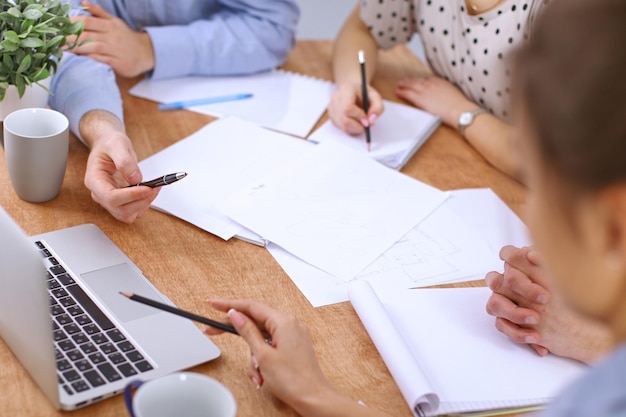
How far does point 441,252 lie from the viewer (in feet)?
3.99

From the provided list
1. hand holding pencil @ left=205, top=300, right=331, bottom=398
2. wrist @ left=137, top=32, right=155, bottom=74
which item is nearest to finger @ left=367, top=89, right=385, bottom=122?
wrist @ left=137, top=32, right=155, bottom=74

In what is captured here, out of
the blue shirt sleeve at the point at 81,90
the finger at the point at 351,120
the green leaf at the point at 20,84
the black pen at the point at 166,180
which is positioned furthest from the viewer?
the finger at the point at 351,120

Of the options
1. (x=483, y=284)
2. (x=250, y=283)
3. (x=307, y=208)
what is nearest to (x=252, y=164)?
(x=307, y=208)

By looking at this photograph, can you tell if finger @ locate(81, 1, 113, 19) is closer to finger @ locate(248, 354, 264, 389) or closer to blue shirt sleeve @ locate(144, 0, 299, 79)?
blue shirt sleeve @ locate(144, 0, 299, 79)

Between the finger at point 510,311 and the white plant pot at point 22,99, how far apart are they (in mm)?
766

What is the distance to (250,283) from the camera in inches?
43.5

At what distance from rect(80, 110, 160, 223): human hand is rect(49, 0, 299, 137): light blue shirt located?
28 cm

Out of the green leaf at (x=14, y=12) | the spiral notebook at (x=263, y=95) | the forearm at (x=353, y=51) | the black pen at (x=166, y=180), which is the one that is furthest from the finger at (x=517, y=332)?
the green leaf at (x=14, y=12)

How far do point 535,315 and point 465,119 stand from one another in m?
0.61

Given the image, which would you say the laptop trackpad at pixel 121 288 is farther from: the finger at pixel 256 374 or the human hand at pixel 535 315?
the human hand at pixel 535 315

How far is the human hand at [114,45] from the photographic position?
5.06 feet

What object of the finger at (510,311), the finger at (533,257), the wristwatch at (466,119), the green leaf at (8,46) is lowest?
the finger at (510,311)

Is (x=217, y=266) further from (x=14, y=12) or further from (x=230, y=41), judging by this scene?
(x=230, y=41)

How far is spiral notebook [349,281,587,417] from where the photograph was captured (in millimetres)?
935
